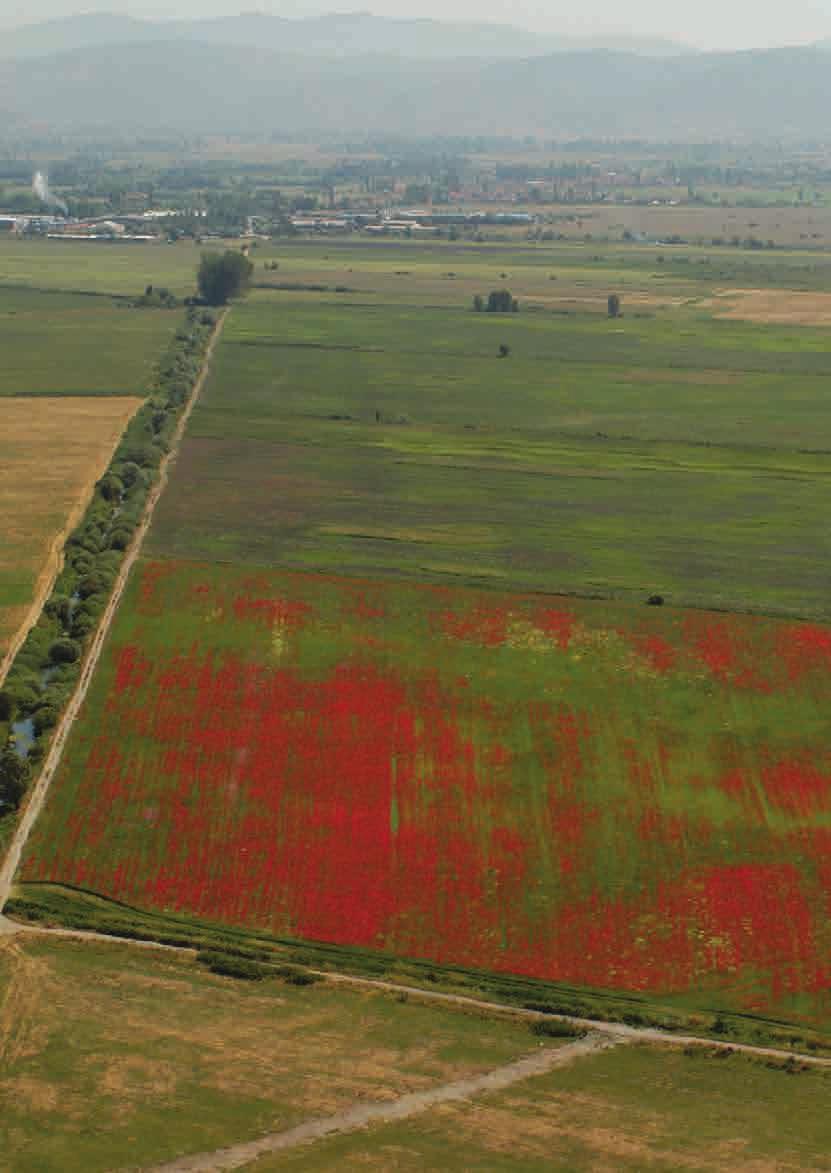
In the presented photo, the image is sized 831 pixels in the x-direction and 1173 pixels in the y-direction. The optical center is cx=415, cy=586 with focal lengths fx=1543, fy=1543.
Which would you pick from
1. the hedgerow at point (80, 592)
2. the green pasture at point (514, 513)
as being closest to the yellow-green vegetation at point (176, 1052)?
the hedgerow at point (80, 592)

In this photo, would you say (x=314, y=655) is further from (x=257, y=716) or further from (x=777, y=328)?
(x=777, y=328)

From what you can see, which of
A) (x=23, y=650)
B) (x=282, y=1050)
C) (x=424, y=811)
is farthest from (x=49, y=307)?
(x=282, y=1050)

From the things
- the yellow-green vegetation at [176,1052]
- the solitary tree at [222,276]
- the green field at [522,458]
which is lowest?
the yellow-green vegetation at [176,1052]

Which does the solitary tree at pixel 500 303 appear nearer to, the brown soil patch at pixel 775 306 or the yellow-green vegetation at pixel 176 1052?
the brown soil patch at pixel 775 306

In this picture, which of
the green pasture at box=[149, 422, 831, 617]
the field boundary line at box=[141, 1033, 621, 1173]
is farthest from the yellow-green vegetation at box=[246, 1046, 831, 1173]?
the green pasture at box=[149, 422, 831, 617]

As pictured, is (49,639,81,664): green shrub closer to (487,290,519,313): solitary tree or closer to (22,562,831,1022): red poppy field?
(22,562,831,1022): red poppy field

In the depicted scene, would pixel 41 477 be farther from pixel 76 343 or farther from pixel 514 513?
pixel 76 343
